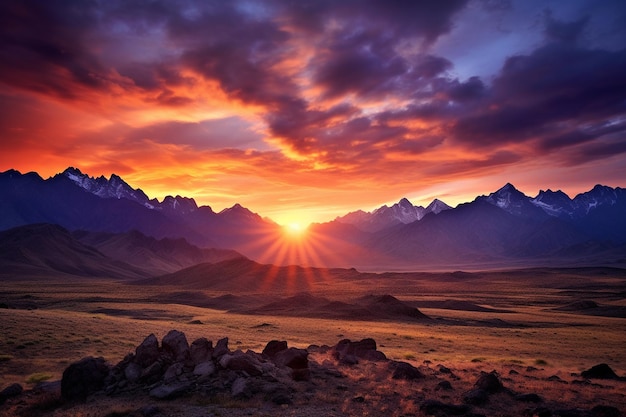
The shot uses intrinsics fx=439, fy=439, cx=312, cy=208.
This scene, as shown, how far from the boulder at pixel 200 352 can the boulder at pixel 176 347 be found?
0.38 metres

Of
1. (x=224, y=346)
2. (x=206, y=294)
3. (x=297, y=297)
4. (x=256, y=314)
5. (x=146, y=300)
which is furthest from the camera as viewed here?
(x=206, y=294)

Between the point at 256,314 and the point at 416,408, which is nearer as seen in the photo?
the point at 416,408

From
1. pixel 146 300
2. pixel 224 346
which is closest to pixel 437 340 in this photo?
pixel 224 346

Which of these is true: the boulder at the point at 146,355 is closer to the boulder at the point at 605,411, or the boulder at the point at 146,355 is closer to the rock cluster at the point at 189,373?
the rock cluster at the point at 189,373

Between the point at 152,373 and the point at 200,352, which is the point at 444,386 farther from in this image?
the point at 152,373

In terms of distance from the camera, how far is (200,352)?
26359 millimetres

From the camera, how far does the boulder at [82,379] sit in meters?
23.0

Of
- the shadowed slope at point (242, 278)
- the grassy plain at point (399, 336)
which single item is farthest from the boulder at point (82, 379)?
the shadowed slope at point (242, 278)

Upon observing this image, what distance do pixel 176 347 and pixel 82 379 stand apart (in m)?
5.31

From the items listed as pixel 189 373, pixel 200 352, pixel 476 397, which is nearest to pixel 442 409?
pixel 476 397

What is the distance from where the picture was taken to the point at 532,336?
193 ft

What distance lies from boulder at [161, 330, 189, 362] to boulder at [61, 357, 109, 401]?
3613 mm

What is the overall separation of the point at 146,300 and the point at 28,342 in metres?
80.6

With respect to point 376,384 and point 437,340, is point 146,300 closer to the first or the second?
point 437,340
